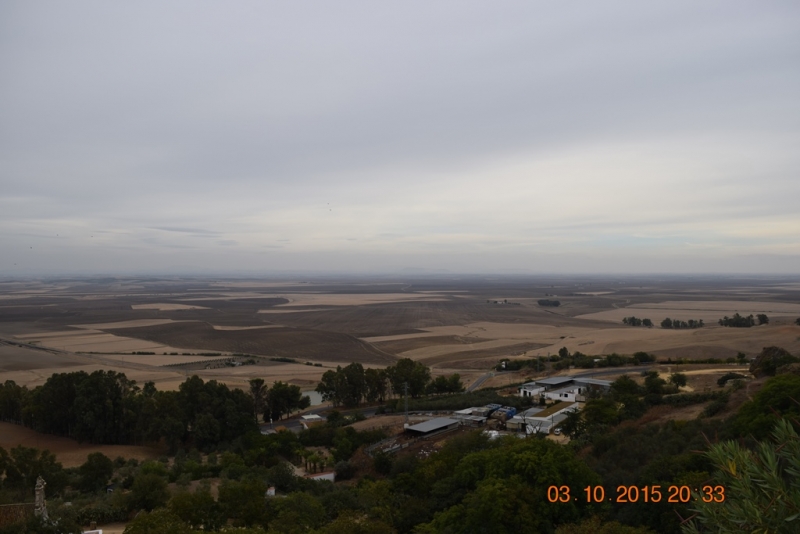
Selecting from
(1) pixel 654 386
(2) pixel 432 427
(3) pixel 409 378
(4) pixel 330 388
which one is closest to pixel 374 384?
(3) pixel 409 378

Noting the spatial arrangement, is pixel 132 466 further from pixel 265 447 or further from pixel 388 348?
pixel 388 348

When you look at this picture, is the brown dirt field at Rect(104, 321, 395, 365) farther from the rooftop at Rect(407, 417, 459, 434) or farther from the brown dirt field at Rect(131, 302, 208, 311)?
the brown dirt field at Rect(131, 302, 208, 311)

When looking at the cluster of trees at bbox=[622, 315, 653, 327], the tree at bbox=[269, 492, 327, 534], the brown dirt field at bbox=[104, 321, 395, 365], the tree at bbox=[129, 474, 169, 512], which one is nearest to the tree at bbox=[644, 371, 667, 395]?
the tree at bbox=[269, 492, 327, 534]

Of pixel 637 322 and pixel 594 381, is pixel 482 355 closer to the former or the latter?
pixel 594 381

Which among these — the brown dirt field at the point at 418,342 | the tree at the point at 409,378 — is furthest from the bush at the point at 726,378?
the brown dirt field at the point at 418,342
